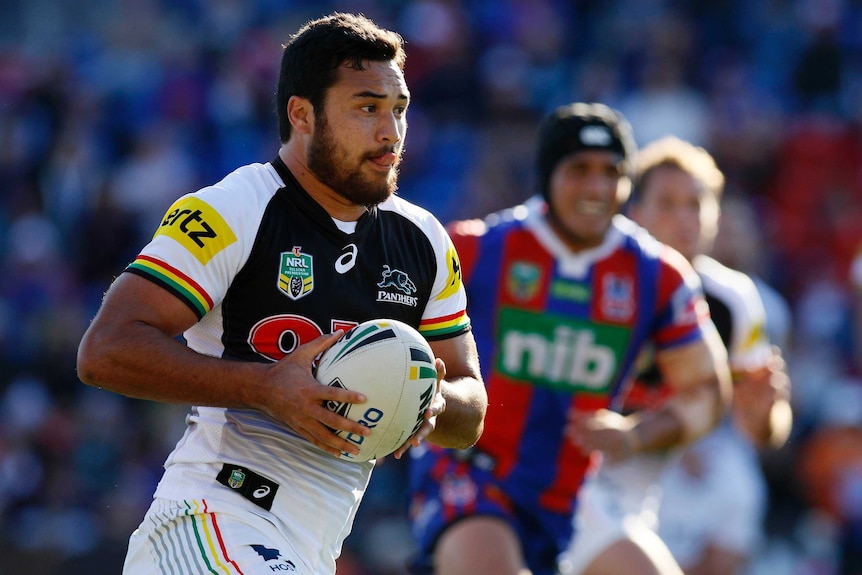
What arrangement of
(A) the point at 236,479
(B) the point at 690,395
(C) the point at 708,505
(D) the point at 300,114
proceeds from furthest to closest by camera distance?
1. (C) the point at 708,505
2. (B) the point at 690,395
3. (D) the point at 300,114
4. (A) the point at 236,479

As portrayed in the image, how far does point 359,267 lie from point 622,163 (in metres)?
2.87

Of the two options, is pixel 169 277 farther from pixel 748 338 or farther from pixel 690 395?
pixel 748 338

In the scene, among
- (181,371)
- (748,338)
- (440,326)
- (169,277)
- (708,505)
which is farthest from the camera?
(708,505)

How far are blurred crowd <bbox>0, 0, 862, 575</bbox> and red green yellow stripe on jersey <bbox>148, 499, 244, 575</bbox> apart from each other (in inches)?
284

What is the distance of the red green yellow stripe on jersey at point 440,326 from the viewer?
15.3ft

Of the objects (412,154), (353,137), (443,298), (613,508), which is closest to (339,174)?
(353,137)

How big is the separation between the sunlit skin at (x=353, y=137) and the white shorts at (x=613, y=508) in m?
2.97

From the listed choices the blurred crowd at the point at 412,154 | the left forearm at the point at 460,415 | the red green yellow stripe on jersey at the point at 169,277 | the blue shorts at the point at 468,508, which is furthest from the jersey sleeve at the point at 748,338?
the red green yellow stripe on jersey at the point at 169,277

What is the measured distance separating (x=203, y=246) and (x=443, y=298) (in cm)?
97

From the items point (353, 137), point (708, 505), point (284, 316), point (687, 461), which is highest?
point (353, 137)

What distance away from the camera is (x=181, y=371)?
3.88 meters

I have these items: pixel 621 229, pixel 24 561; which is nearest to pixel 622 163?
pixel 621 229

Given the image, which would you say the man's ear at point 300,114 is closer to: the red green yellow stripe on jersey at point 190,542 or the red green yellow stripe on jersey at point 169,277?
the red green yellow stripe on jersey at point 169,277

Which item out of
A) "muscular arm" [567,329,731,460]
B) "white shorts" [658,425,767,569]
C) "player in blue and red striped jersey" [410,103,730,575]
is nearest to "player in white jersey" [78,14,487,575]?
A: "player in blue and red striped jersey" [410,103,730,575]
